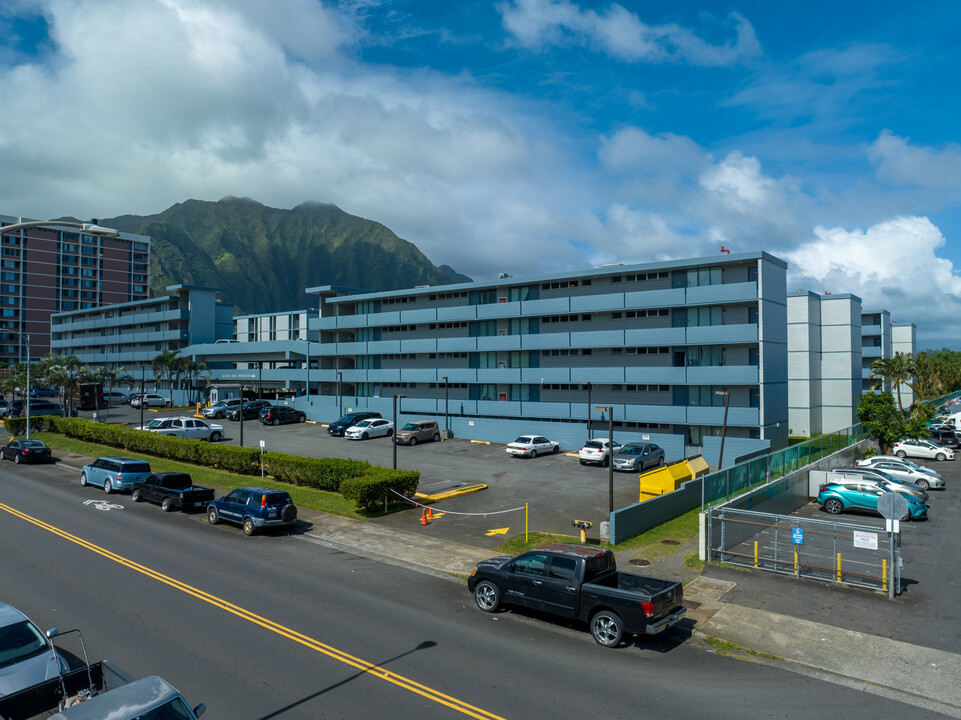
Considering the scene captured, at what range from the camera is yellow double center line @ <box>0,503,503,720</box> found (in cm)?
1043

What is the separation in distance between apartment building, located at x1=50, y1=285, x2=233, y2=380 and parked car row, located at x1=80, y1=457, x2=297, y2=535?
53.0m

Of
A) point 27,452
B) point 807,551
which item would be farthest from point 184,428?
point 807,551

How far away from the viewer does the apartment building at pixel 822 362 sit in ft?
193

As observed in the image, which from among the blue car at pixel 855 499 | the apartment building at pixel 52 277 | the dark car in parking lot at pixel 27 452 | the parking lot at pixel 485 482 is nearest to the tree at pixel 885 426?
the blue car at pixel 855 499

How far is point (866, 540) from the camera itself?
17.1m

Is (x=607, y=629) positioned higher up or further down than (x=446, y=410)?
further down

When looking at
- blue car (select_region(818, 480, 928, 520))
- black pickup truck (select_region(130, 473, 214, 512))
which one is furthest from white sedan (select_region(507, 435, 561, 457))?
black pickup truck (select_region(130, 473, 214, 512))

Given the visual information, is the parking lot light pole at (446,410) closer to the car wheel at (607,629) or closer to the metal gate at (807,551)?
the metal gate at (807,551)

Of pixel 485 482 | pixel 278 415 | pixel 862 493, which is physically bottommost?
pixel 485 482

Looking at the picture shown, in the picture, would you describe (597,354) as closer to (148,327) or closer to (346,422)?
(346,422)

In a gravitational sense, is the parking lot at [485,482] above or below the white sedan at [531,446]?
below

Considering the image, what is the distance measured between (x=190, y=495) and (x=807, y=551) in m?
23.5

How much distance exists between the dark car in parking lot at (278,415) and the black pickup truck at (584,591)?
47.4 metres

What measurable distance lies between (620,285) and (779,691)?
39.4 meters
